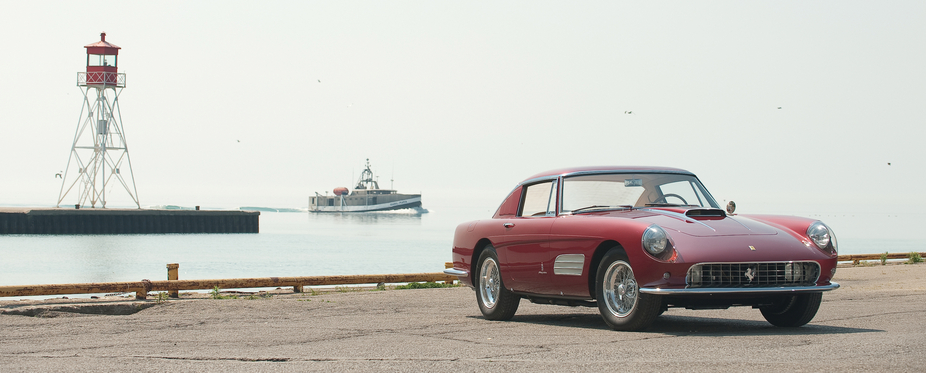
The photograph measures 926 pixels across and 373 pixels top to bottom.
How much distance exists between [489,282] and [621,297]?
227 centimetres

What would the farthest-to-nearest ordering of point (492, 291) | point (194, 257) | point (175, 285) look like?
point (194, 257) < point (175, 285) < point (492, 291)

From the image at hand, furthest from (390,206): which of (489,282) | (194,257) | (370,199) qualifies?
(489,282)

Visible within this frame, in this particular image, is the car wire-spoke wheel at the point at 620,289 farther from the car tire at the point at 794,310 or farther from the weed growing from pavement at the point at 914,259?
the weed growing from pavement at the point at 914,259

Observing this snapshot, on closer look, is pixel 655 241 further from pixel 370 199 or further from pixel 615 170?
pixel 370 199

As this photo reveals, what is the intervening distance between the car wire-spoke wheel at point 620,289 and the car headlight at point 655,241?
0.98ft

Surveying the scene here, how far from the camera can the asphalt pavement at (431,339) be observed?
564cm

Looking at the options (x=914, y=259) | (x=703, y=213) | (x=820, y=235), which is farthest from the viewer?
(x=914, y=259)

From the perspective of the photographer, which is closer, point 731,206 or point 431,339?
point 431,339

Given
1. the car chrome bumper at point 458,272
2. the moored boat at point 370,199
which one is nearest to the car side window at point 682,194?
the car chrome bumper at point 458,272

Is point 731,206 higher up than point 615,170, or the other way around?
→ point 615,170

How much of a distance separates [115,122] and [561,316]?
211ft

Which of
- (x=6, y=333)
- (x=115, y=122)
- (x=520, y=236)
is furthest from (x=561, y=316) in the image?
(x=115, y=122)

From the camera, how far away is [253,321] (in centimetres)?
922

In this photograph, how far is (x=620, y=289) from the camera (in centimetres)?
736
